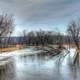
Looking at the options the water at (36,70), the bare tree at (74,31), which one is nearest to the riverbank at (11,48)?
the water at (36,70)

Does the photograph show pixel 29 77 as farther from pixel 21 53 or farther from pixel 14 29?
pixel 14 29

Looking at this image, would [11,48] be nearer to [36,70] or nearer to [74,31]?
[36,70]

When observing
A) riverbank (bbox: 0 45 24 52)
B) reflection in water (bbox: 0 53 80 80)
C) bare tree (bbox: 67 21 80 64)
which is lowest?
reflection in water (bbox: 0 53 80 80)

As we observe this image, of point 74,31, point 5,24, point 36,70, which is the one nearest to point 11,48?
point 5,24

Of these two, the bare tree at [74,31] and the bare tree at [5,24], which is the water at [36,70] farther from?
the bare tree at [5,24]

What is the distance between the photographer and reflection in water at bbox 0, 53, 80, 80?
3156 millimetres

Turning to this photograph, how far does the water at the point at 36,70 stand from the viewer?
3160 millimetres

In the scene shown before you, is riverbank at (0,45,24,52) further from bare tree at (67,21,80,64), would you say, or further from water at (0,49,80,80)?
bare tree at (67,21,80,64)

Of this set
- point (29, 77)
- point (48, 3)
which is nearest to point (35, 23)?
point (48, 3)

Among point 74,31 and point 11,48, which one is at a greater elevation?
point 74,31

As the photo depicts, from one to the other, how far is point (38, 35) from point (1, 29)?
76 cm

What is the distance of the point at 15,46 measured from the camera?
3.59 m

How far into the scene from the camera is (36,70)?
3332 mm

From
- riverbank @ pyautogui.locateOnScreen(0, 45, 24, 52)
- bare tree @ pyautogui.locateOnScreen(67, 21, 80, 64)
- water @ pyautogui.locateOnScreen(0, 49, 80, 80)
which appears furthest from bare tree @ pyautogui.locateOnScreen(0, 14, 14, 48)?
bare tree @ pyautogui.locateOnScreen(67, 21, 80, 64)
